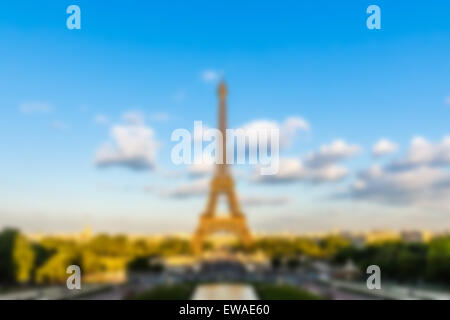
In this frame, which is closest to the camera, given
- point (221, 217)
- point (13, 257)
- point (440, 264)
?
point (13, 257)

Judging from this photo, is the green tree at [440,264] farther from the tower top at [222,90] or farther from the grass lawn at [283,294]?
the tower top at [222,90]

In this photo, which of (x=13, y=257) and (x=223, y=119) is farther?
(x=223, y=119)

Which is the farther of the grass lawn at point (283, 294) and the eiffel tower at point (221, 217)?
the eiffel tower at point (221, 217)

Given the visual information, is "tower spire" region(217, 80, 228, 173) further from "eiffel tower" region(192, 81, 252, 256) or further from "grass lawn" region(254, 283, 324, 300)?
"grass lawn" region(254, 283, 324, 300)

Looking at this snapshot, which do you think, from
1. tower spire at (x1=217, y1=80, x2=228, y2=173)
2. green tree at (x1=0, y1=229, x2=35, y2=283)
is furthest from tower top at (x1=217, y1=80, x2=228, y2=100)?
green tree at (x1=0, y1=229, x2=35, y2=283)

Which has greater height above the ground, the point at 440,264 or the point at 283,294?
the point at 440,264

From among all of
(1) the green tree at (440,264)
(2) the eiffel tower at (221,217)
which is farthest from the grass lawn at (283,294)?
(2) the eiffel tower at (221,217)

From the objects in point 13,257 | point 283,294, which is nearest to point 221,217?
point 13,257

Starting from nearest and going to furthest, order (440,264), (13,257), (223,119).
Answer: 1. (13,257)
2. (440,264)
3. (223,119)

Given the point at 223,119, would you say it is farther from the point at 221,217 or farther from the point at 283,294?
the point at 283,294

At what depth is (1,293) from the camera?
17.6 meters
